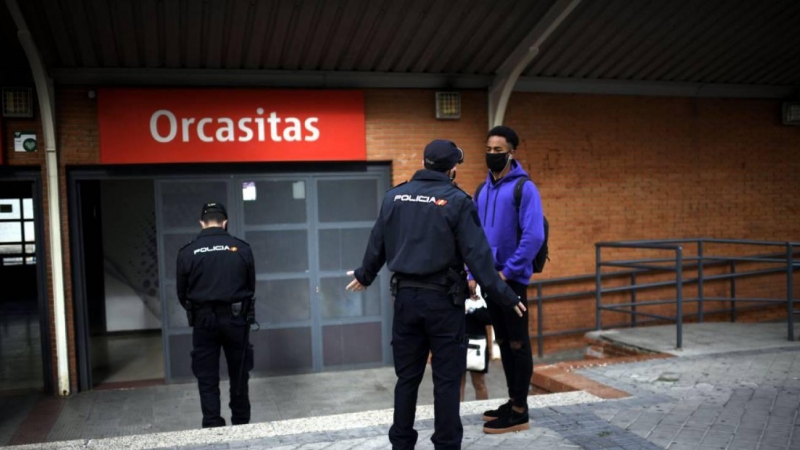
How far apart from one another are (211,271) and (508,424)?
264 cm

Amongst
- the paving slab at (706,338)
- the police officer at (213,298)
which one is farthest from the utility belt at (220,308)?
the paving slab at (706,338)

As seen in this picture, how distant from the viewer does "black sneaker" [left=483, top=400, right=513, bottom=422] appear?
4.38m

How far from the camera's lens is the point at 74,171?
784 centimetres

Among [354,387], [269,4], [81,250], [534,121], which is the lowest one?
[354,387]

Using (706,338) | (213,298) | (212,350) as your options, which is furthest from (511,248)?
(706,338)

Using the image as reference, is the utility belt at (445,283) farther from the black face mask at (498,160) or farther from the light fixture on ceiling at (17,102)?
the light fixture on ceiling at (17,102)

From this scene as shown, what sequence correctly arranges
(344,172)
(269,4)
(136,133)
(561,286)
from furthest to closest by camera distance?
(561,286) → (344,172) → (136,133) → (269,4)

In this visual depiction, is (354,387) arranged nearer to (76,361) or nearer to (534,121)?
(76,361)

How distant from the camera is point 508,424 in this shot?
14.2 feet

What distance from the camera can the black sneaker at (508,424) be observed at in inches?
169

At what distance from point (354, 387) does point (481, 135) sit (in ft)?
11.7

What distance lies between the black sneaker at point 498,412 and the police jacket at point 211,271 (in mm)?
2255

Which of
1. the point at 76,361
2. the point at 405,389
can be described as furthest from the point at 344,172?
the point at 405,389

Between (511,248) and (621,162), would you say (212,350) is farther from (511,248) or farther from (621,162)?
(621,162)
